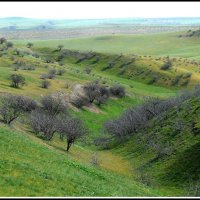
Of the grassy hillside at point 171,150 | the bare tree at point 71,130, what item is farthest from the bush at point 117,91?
the bare tree at point 71,130

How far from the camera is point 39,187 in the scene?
2302 cm

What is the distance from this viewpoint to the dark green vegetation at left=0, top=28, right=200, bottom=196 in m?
26.9

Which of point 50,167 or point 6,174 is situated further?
point 50,167

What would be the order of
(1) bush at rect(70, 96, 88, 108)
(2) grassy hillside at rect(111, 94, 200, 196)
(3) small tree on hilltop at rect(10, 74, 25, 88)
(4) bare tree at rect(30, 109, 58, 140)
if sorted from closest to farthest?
(2) grassy hillside at rect(111, 94, 200, 196) < (4) bare tree at rect(30, 109, 58, 140) < (3) small tree on hilltop at rect(10, 74, 25, 88) < (1) bush at rect(70, 96, 88, 108)

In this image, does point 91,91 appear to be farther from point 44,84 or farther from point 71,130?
point 71,130

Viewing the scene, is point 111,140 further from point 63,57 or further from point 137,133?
point 63,57

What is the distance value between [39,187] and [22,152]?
32.4ft

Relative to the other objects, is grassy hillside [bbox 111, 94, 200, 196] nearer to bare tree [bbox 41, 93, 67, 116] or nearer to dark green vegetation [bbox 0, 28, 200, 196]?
dark green vegetation [bbox 0, 28, 200, 196]

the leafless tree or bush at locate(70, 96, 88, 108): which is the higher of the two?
the leafless tree

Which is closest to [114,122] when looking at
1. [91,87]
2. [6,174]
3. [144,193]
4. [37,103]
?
[37,103]

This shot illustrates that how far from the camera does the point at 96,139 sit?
70.6 meters

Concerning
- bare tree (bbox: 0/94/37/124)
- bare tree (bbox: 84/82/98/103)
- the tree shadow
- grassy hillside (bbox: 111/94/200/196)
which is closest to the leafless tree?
bare tree (bbox: 84/82/98/103)

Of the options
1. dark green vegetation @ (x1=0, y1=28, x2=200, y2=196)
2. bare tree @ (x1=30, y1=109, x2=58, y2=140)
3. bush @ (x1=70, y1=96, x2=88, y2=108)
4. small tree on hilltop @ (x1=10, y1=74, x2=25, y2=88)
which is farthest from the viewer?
bush @ (x1=70, y1=96, x2=88, y2=108)

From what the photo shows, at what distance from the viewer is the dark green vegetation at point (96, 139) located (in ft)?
88.3
